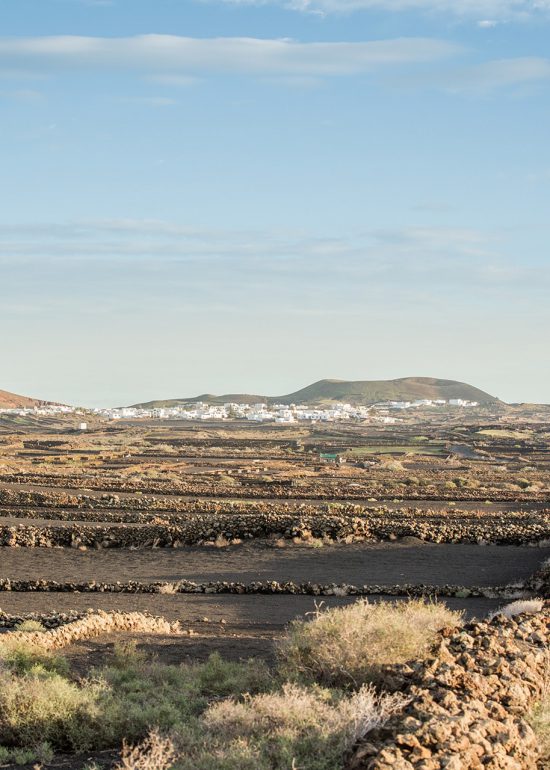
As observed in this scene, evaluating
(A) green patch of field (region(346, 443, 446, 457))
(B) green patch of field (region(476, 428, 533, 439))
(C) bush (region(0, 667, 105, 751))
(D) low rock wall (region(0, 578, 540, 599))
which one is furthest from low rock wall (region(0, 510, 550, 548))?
(B) green patch of field (region(476, 428, 533, 439))

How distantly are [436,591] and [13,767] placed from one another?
1434 centimetres

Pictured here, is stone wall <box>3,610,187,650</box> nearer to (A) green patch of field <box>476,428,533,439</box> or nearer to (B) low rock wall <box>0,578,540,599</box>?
(B) low rock wall <box>0,578,540,599</box>

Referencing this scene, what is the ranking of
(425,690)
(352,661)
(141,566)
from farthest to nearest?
(141,566)
(352,661)
(425,690)

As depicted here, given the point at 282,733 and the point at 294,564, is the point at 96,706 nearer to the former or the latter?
the point at 282,733

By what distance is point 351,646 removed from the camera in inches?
404

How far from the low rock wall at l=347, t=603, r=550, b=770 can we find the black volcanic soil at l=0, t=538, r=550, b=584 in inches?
528

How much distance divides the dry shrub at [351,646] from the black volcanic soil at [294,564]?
12.3 metres

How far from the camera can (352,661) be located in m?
10.2

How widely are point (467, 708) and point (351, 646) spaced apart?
292 centimetres

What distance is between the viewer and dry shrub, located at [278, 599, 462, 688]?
33.3 ft

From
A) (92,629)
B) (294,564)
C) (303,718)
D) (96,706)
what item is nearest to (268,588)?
(294,564)

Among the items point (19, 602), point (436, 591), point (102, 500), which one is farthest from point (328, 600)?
point (102, 500)

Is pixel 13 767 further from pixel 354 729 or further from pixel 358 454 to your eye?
Answer: pixel 358 454

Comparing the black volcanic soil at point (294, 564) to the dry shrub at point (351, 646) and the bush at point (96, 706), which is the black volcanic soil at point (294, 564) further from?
the bush at point (96, 706)
